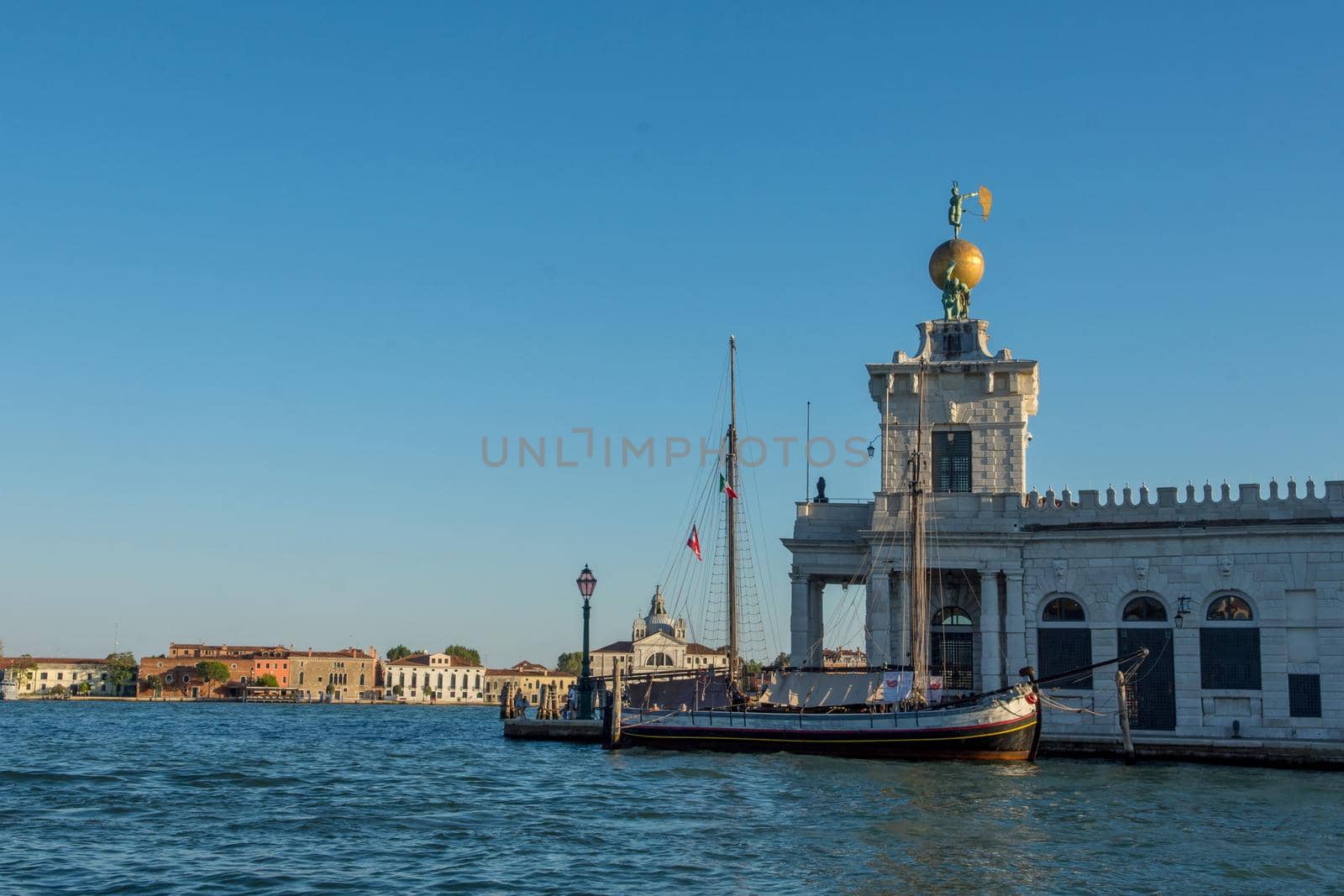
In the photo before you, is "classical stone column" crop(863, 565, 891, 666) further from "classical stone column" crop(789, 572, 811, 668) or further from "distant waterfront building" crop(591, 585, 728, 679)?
"distant waterfront building" crop(591, 585, 728, 679)

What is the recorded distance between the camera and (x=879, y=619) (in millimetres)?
48938

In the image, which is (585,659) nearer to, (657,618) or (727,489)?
(727,489)

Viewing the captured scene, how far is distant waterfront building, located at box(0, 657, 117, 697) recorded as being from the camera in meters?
188

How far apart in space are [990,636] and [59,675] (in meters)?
176

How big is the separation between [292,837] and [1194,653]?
30.7 m

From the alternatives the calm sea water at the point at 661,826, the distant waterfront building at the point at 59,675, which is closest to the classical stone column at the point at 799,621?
the calm sea water at the point at 661,826

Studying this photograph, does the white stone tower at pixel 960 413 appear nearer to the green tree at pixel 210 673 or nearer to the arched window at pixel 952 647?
the arched window at pixel 952 647

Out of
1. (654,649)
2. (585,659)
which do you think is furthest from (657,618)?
(585,659)

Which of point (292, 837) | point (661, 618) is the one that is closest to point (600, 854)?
point (292, 837)

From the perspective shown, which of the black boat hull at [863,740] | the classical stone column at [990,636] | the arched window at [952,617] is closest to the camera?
the black boat hull at [863,740]

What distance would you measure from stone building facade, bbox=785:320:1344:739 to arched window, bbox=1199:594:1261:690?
5cm

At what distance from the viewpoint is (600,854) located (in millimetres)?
25656

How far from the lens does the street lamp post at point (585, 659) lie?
5172 cm

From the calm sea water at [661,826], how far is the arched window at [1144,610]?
6066mm
